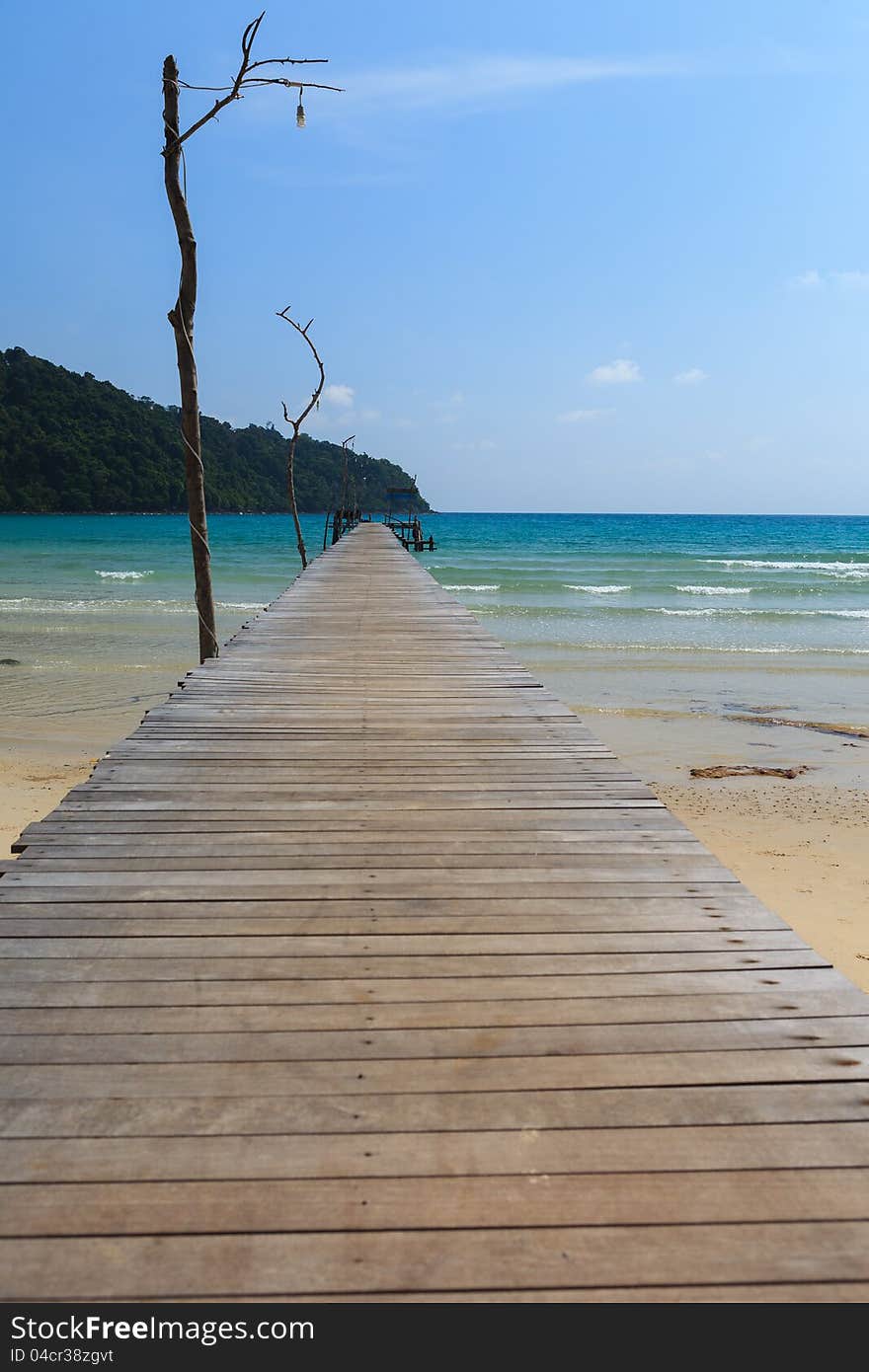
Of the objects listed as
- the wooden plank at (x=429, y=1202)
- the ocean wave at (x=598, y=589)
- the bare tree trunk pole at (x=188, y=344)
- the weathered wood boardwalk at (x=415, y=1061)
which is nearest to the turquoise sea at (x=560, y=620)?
the ocean wave at (x=598, y=589)

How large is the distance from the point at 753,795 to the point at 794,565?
131 ft

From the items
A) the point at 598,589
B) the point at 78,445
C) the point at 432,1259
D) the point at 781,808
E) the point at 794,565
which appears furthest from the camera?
the point at 78,445

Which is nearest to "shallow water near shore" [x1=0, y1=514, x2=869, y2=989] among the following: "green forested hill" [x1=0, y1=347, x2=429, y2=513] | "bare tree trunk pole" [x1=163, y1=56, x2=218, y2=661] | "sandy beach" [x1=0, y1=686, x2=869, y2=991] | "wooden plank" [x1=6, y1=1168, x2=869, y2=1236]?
"sandy beach" [x1=0, y1=686, x2=869, y2=991]

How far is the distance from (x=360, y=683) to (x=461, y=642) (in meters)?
2.01

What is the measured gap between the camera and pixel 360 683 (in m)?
6.19

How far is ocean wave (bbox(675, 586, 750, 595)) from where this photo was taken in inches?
1177

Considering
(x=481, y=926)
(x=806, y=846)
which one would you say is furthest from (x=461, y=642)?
(x=481, y=926)

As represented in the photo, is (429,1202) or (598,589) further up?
(429,1202)

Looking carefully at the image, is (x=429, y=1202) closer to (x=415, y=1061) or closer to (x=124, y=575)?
(x=415, y=1061)

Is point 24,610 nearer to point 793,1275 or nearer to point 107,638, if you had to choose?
point 107,638

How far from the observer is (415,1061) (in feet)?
6.20

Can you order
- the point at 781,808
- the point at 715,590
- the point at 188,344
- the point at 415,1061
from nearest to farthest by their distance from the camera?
1. the point at 415,1061
2. the point at 781,808
3. the point at 188,344
4. the point at 715,590

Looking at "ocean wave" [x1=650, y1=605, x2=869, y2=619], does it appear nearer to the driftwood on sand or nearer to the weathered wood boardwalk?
the driftwood on sand

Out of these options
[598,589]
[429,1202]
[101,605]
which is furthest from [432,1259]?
[598,589]
